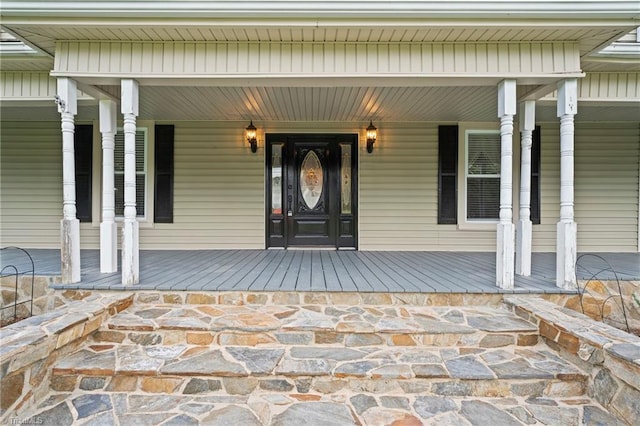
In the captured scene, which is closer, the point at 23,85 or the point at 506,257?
the point at 506,257

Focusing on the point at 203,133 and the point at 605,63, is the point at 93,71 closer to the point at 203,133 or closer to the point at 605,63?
the point at 203,133

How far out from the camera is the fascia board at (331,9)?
2719 millimetres

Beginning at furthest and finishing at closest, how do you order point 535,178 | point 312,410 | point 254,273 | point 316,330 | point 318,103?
point 535,178, point 318,103, point 254,273, point 316,330, point 312,410

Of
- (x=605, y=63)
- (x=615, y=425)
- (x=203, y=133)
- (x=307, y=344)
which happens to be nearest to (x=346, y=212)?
(x=203, y=133)

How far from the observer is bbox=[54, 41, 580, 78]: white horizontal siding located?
310cm

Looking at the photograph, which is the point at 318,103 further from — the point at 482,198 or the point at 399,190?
the point at 482,198

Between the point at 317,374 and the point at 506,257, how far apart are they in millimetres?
2126

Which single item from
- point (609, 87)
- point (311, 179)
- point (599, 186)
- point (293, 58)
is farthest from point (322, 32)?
point (599, 186)

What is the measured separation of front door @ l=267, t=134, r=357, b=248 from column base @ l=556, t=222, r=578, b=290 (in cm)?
298

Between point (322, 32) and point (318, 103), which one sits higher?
point (322, 32)

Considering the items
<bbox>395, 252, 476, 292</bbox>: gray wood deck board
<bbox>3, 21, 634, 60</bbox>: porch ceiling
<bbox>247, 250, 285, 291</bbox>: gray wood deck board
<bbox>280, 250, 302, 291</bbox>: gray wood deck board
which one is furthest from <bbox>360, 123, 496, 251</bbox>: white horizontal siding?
<bbox>3, 21, 634, 60</bbox>: porch ceiling

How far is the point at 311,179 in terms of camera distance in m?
5.60

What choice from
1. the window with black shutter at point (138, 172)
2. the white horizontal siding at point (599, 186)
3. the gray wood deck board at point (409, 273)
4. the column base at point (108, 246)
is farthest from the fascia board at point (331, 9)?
the white horizontal siding at point (599, 186)

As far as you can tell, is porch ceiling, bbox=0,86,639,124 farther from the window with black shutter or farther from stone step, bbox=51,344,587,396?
stone step, bbox=51,344,587,396
